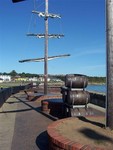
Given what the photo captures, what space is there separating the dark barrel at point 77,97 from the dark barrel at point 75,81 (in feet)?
0.84

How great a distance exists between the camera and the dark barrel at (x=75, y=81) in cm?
1195

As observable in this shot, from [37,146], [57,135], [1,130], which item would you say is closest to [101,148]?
[57,135]

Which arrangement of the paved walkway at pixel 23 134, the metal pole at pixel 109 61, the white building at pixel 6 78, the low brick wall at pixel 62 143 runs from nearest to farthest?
the low brick wall at pixel 62 143, the metal pole at pixel 109 61, the paved walkway at pixel 23 134, the white building at pixel 6 78

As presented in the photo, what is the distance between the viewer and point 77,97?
12.0 m

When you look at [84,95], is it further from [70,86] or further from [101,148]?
[101,148]

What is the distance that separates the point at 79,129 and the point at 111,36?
2.44m

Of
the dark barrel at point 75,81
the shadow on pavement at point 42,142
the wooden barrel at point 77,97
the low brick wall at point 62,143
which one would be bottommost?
the shadow on pavement at point 42,142

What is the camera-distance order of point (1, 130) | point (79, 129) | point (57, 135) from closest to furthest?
point (57, 135)
point (79, 129)
point (1, 130)

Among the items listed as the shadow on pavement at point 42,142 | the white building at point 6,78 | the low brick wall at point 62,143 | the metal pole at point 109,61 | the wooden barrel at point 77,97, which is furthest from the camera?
the white building at point 6,78

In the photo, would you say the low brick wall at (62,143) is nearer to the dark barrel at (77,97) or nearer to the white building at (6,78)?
the dark barrel at (77,97)

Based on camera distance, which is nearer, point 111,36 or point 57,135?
point 57,135

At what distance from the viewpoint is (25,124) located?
12016 mm

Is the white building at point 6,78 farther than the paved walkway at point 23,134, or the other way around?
the white building at point 6,78

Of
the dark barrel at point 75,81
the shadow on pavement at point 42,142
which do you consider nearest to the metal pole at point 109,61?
the shadow on pavement at point 42,142
